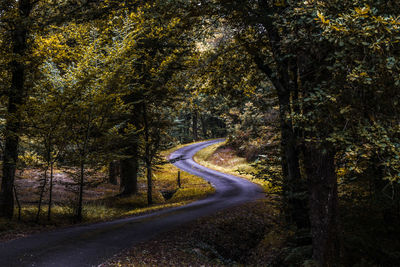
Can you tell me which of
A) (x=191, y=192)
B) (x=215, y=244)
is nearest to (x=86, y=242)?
(x=215, y=244)

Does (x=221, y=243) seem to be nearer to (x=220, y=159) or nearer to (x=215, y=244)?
(x=215, y=244)

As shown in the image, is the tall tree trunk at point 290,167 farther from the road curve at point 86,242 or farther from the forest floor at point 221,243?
the road curve at point 86,242

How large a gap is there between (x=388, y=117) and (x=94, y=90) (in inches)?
369

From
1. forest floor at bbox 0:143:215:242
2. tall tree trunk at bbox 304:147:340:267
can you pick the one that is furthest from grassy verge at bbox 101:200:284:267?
forest floor at bbox 0:143:215:242

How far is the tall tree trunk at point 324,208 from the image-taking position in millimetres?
5270

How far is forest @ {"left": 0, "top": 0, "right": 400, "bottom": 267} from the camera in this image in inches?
150

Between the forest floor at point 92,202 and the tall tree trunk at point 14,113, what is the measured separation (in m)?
0.45

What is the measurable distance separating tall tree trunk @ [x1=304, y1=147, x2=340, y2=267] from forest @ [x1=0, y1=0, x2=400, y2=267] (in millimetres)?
24

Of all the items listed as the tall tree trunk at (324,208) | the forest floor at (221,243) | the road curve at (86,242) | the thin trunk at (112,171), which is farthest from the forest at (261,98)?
the thin trunk at (112,171)

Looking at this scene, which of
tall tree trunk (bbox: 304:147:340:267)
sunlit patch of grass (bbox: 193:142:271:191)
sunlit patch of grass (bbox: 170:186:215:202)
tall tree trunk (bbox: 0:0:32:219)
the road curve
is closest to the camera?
tall tree trunk (bbox: 304:147:340:267)

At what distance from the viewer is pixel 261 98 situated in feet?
34.2

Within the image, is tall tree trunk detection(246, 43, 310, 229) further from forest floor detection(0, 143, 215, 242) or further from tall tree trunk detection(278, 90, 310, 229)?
forest floor detection(0, 143, 215, 242)

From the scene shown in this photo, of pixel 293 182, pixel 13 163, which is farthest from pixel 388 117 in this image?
pixel 13 163

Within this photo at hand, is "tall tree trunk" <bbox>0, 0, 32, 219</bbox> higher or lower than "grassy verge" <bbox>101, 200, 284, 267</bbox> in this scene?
higher
